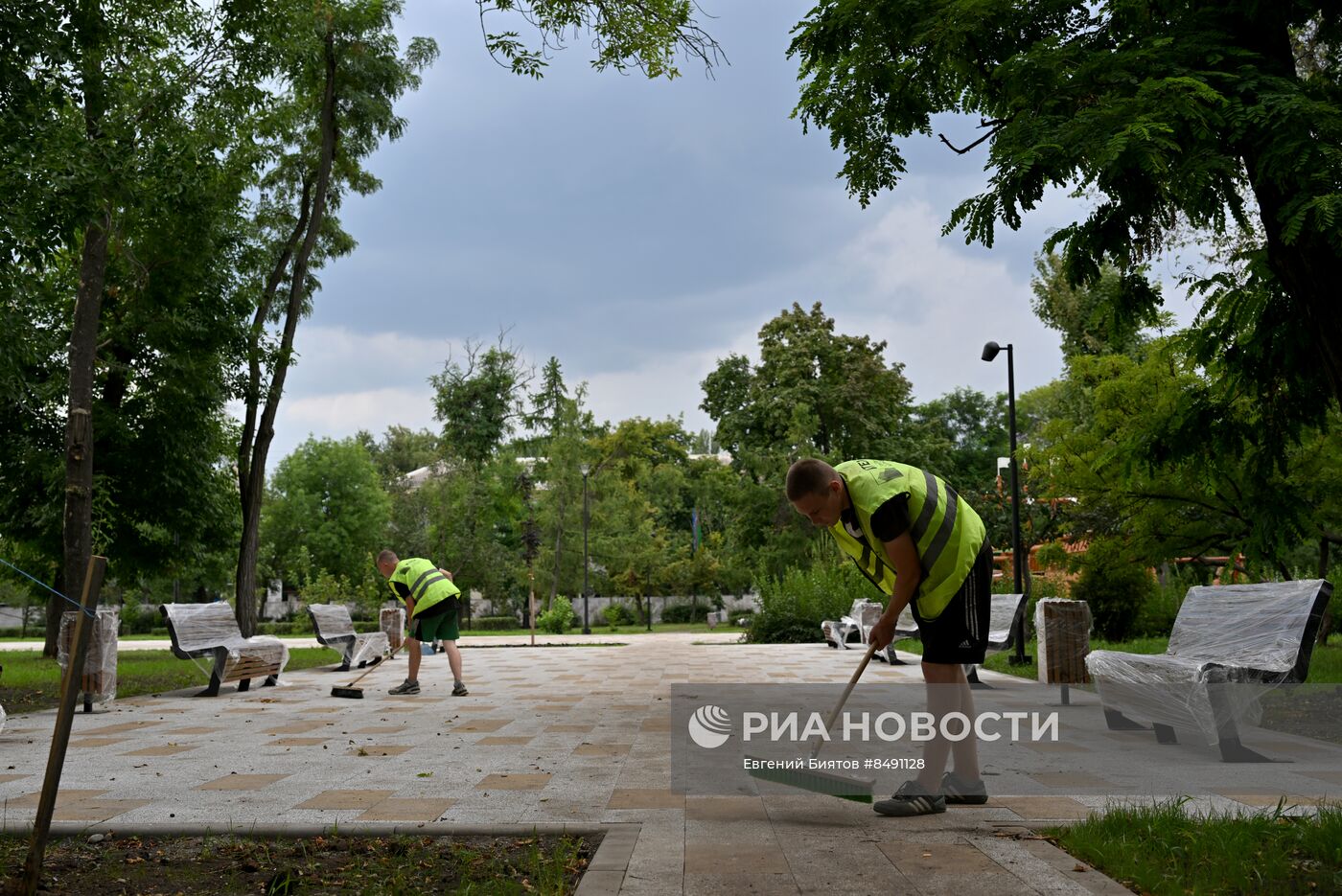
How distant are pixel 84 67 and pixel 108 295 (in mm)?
9795

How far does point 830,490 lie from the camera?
14.5 feet

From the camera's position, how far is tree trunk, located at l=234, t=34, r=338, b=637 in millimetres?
17484

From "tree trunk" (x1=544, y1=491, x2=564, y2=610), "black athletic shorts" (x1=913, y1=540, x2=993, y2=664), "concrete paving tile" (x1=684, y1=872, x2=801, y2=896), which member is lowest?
"concrete paving tile" (x1=684, y1=872, x2=801, y2=896)

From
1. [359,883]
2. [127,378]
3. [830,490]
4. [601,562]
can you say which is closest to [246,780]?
[359,883]

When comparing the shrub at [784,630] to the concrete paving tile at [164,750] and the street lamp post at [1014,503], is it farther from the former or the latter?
the concrete paving tile at [164,750]

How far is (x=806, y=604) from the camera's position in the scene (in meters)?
21.8

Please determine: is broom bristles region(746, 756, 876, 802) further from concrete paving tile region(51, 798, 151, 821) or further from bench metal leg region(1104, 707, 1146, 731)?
bench metal leg region(1104, 707, 1146, 731)

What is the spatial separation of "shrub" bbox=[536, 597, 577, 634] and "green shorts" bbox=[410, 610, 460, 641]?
22966 millimetres

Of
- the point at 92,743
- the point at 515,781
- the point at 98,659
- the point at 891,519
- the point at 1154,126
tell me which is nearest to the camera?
the point at 891,519

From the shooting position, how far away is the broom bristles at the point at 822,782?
4.33m

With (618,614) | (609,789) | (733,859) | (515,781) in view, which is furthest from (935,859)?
(618,614)

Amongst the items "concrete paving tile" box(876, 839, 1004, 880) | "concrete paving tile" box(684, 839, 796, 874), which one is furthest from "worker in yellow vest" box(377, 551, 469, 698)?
Result: "concrete paving tile" box(876, 839, 1004, 880)

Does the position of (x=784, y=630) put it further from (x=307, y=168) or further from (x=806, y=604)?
(x=307, y=168)

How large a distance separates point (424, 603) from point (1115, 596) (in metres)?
9.86
